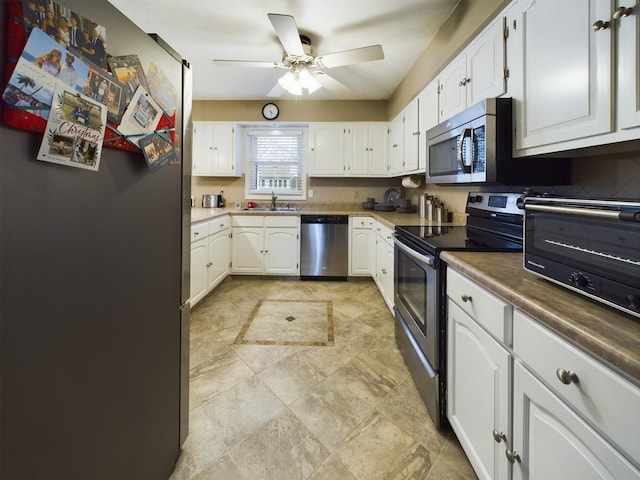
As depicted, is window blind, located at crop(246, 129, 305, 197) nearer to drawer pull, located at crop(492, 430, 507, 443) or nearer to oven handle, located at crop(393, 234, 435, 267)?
oven handle, located at crop(393, 234, 435, 267)

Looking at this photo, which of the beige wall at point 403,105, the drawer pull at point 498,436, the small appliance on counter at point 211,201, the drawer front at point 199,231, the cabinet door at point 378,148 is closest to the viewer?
the drawer pull at point 498,436

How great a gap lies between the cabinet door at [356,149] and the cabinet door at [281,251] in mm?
1219

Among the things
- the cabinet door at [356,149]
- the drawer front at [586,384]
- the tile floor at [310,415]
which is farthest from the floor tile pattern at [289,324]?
the cabinet door at [356,149]

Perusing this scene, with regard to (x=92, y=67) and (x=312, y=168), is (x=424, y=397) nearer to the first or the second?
(x=92, y=67)

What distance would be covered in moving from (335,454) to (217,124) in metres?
4.14

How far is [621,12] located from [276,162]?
13.1 feet

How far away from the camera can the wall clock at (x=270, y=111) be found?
417 centimetres

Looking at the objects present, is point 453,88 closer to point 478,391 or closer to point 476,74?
point 476,74

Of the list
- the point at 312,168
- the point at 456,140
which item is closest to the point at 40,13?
the point at 456,140

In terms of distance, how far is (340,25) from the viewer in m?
2.32

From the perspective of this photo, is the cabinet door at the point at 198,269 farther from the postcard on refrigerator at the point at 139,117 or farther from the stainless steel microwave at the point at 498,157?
the stainless steel microwave at the point at 498,157

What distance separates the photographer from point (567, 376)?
0.65 meters

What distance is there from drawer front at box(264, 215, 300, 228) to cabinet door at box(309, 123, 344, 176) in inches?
30.7

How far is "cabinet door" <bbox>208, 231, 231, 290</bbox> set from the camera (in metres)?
3.20
